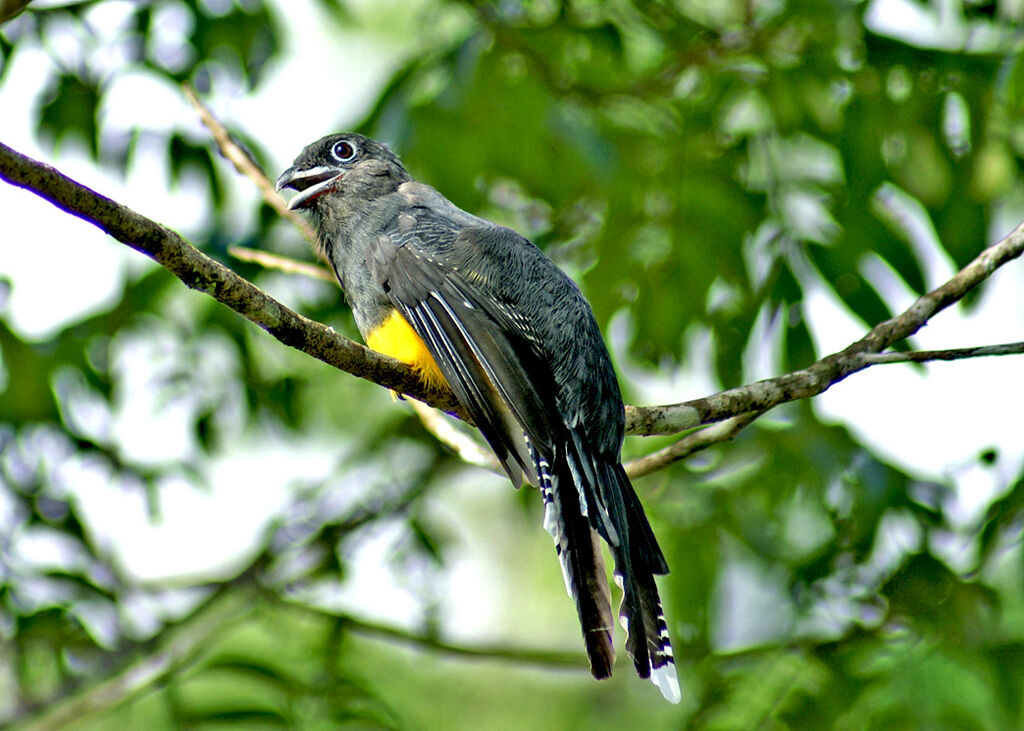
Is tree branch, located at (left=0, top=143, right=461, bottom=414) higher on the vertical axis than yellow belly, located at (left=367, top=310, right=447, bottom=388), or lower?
higher

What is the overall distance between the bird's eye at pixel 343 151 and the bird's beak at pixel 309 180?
3.3 inches

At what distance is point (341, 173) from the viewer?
426 centimetres

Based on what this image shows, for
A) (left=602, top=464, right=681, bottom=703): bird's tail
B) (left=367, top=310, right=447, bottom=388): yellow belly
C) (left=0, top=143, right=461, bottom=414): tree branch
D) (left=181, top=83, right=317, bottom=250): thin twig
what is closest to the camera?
(left=0, top=143, right=461, bottom=414): tree branch

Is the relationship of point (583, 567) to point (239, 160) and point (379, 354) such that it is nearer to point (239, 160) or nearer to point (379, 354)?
point (379, 354)

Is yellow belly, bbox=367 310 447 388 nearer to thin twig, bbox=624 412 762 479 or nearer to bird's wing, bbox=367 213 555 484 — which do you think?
bird's wing, bbox=367 213 555 484

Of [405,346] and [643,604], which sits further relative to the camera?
[405,346]

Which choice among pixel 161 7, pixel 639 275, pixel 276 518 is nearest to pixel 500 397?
pixel 639 275

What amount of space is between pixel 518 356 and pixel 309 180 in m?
1.44

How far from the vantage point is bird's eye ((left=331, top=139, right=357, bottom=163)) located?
4.36 meters

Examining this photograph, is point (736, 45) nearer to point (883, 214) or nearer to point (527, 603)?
point (883, 214)

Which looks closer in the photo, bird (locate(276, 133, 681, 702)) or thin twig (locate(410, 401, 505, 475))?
bird (locate(276, 133, 681, 702))

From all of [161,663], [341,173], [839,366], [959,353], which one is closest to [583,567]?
[839,366]

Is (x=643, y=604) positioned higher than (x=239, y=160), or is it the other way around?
(x=239, y=160)

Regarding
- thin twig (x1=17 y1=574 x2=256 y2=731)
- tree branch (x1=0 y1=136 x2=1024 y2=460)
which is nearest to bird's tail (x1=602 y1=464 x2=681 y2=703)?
tree branch (x1=0 y1=136 x2=1024 y2=460)
